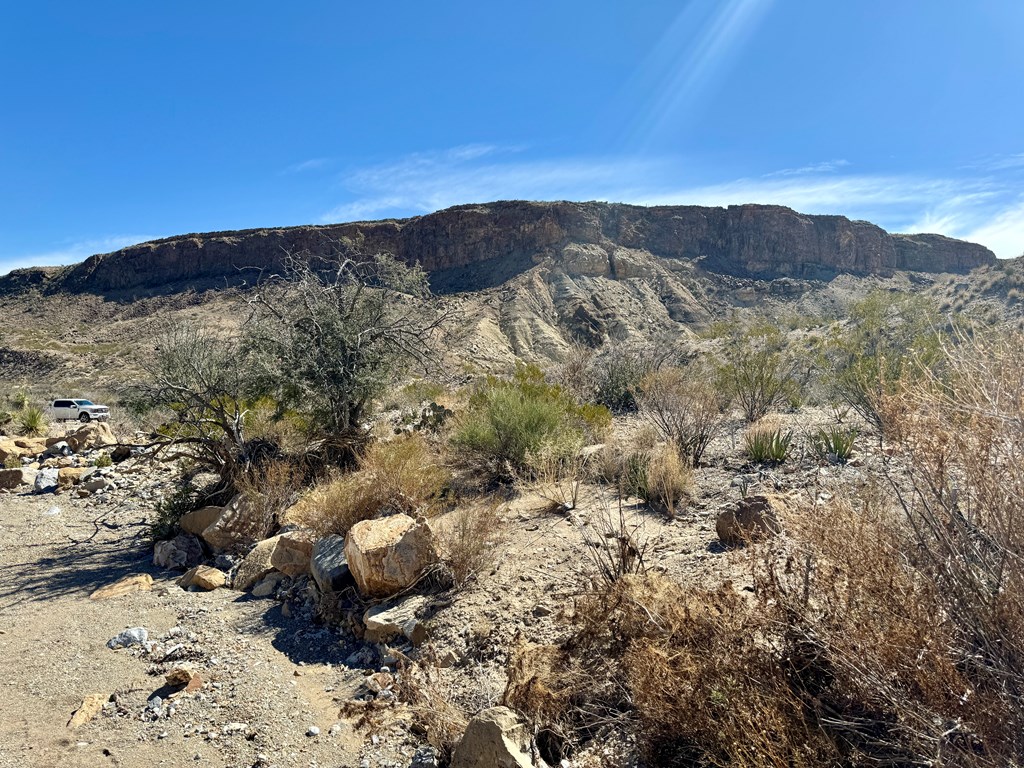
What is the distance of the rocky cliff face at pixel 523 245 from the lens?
219 ft

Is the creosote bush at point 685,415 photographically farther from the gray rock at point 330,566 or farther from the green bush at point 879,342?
the gray rock at point 330,566

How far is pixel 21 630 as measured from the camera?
611cm

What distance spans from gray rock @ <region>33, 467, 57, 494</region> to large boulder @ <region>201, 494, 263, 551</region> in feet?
20.6

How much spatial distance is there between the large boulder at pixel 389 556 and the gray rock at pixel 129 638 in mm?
1906

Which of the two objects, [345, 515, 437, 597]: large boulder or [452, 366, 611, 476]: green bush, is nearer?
[345, 515, 437, 597]: large boulder

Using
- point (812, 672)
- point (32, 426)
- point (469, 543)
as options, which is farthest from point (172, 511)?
point (32, 426)

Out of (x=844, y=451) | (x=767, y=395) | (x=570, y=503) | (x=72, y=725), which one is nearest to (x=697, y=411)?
(x=844, y=451)

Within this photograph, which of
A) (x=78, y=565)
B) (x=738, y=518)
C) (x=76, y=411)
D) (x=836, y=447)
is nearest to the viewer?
(x=738, y=518)

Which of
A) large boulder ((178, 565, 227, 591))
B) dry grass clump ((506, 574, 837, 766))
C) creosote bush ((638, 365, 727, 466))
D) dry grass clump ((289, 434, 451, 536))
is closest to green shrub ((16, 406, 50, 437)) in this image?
large boulder ((178, 565, 227, 591))

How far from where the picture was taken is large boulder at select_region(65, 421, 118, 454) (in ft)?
50.5

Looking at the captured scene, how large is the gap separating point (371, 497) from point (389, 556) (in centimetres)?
148

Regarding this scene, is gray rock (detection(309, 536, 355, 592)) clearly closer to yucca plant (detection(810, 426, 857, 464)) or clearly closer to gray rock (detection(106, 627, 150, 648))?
gray rock (detection(106, 627, 150, 648))

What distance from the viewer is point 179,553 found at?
801cm

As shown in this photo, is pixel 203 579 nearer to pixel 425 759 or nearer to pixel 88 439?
pixel 425 759
